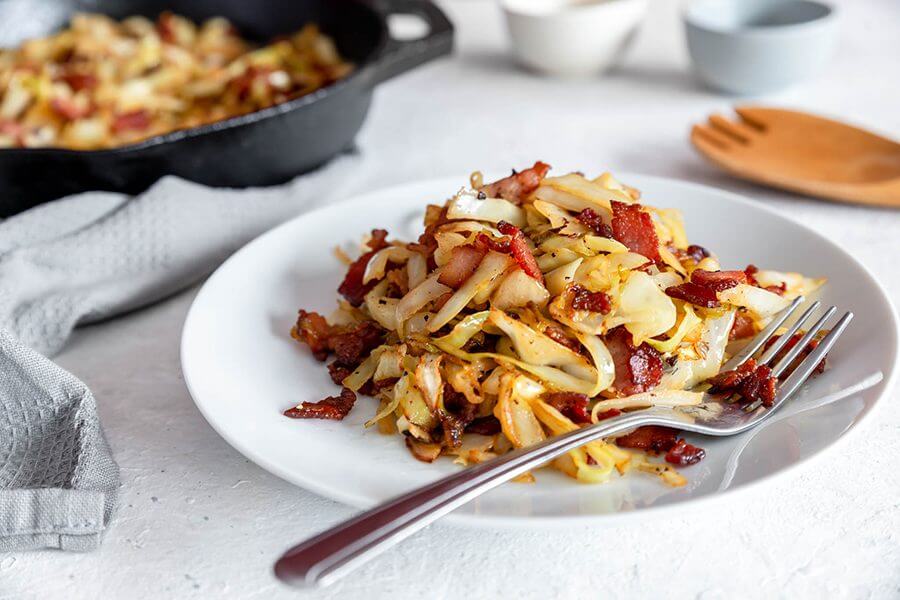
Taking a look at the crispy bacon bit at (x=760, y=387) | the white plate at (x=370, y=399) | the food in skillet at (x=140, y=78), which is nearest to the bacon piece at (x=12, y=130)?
the food in skillet at (x=140, y=78)

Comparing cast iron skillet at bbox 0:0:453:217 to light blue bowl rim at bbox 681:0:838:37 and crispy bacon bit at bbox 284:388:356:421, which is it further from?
light blue bowl rim at bbox 681:0:838:37

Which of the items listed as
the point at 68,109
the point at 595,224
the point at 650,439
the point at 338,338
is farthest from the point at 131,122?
the point at 650,439

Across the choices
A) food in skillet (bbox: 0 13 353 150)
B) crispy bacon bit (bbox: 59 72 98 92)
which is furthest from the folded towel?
crispy bacon bit (bbox: 59 72 98 92)

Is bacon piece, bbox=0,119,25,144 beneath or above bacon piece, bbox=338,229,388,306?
beneath

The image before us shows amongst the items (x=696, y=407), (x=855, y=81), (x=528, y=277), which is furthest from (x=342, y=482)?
(x=855, y=81)

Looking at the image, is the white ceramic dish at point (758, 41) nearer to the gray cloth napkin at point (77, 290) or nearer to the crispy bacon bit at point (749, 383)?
the gray cloth napkin at point (77, 290)

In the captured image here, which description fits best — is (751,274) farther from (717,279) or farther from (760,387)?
(760,387)
